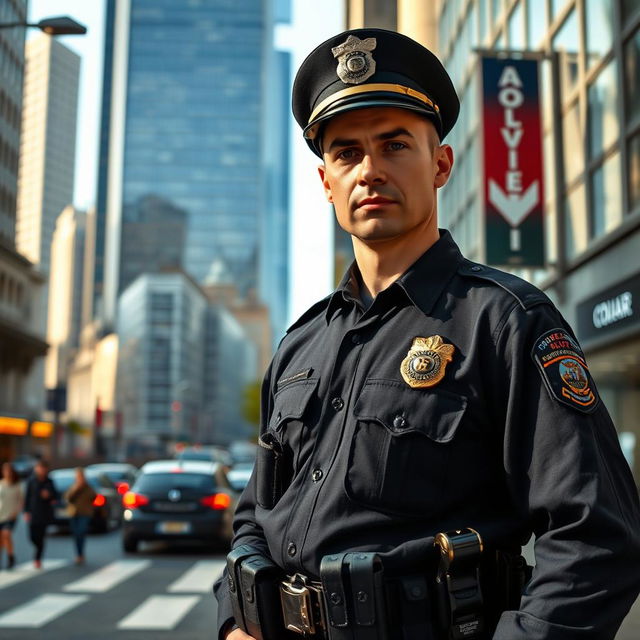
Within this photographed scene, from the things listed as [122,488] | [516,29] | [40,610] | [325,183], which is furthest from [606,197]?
[122,488]

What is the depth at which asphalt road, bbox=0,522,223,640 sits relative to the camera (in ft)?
29.0

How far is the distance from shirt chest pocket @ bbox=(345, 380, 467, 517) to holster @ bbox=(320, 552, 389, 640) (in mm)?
124

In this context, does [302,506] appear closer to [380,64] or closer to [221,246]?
[380,64]

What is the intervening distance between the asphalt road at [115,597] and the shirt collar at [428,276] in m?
5.99

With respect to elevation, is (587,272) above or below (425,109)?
above

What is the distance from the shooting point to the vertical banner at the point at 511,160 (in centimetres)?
1511

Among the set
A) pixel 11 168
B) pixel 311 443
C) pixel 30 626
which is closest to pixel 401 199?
pixel 311 443

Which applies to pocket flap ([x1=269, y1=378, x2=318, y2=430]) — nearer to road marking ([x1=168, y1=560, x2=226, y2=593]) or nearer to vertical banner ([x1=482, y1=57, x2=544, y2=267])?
road marking ([x1=168, y1=560, x2=226, y2=593])

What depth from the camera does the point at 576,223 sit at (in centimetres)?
1634

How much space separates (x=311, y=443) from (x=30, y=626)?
7944 millimetres

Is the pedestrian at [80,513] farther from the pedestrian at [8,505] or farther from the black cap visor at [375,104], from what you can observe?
the black cap visor at [375,104]

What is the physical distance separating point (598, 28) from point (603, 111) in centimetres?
140

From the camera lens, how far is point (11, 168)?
70562 millimetres

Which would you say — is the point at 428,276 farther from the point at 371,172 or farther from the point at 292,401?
the point at 292,401
